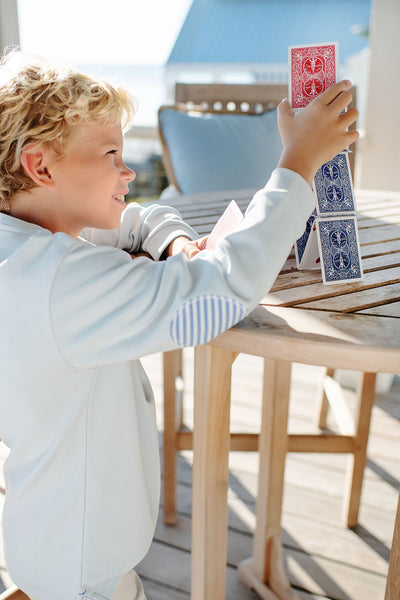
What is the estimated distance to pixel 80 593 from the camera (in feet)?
2.79

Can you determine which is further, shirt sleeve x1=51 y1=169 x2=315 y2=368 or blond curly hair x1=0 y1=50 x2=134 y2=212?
blond curly hair x1=0 y1=50 x2=134 y2=212

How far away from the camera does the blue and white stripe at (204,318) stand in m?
0.70

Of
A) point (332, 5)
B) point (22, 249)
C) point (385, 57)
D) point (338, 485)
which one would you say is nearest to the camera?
point (22, 249)

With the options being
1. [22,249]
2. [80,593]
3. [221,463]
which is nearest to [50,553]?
[80,593]

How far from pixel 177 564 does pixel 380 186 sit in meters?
2.64

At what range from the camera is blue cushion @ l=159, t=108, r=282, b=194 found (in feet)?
8.08

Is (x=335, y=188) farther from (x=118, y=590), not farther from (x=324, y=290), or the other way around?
(x=118, y=590)

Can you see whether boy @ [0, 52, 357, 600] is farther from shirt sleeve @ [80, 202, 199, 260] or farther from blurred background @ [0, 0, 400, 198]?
blurred background @ [0, 0, 400, 198]

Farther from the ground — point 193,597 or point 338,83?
point 338,83

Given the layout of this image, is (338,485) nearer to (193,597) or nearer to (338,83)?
(193,597)

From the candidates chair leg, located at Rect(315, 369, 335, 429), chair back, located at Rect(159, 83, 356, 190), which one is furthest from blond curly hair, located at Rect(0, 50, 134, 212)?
chair back, located at Rect(159, 83, 356, 190)

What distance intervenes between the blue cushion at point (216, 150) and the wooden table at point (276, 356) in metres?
0.82

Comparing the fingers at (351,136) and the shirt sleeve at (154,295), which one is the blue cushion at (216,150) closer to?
the fingers at (351,136)

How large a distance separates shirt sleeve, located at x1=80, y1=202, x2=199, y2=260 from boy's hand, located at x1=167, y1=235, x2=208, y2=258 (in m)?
0.06
